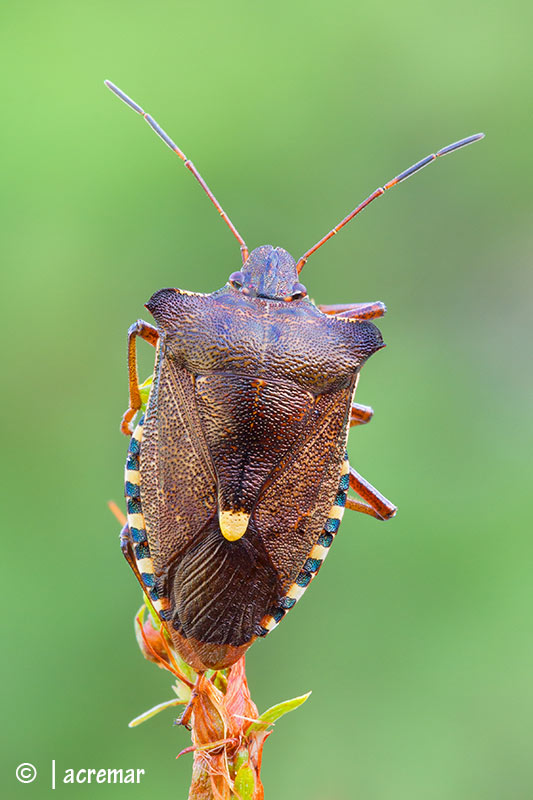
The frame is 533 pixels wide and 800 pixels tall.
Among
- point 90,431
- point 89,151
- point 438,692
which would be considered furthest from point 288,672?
point 89,151

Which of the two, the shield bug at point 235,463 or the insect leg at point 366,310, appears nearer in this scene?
the shield bug at point 235,463

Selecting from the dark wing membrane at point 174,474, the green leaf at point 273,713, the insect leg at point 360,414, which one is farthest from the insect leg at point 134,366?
the green leaf at point 273,713

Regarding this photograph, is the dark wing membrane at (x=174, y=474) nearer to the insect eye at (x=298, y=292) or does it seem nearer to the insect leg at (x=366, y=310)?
the insect eye at (x=298, y=292)

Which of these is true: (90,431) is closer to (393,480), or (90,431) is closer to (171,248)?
(171,248)

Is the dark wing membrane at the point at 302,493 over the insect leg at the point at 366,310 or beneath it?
beneath
